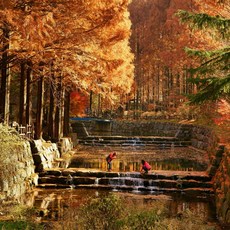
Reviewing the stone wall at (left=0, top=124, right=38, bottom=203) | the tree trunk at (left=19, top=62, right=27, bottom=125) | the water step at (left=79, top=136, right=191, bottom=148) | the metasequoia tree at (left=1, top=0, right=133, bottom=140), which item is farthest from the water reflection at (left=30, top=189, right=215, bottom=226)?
the water step at (left=79, top=136, right=191, bottom=148)

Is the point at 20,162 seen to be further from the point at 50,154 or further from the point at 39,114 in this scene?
the point at 39,114

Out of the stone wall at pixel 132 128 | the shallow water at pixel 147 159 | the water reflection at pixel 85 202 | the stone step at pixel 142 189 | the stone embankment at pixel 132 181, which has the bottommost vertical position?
the water reflection at pixel 85 202

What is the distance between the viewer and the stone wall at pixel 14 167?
11705mm

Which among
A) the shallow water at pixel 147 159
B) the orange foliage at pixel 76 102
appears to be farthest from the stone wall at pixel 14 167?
the orange foliage at pixel 76 102

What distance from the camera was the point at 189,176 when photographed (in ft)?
56.7

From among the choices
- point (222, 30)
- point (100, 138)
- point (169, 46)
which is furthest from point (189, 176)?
point (169, 46)

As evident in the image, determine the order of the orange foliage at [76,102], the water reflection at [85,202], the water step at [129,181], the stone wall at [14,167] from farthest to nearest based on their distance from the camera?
1. the orange foliage at [76,102]
2. the water step at [129,181]
3. the water reflection at [85,202]
4. the stone wall at [14,167]

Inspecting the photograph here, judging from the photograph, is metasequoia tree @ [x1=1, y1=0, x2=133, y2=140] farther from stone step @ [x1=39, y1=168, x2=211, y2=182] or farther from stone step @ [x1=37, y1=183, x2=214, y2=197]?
stone step @ [x1=37, y1=183, x2=214, y2=197]

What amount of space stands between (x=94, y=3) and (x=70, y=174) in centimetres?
794

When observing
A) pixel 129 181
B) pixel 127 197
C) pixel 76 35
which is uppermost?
pixel 76 35

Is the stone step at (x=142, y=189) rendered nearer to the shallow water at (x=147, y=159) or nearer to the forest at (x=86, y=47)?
the shallow water at (x=147, y=159)

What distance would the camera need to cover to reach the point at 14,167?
13.3 meters

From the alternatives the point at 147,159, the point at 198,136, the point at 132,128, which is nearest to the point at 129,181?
the point at 147,159

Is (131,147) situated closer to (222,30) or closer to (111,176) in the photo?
(111,176)
